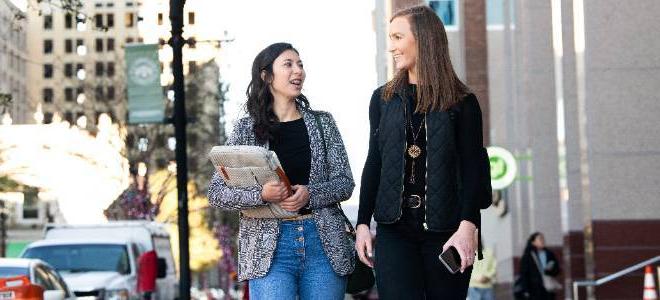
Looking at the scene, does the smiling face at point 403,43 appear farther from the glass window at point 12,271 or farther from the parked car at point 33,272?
the glass window at point 12,271

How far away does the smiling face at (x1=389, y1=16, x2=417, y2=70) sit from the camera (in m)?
6.93

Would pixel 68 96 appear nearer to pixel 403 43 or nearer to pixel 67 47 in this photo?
pixel 67 47

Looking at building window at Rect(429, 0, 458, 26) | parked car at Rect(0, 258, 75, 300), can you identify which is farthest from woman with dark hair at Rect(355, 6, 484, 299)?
building window at Rect(429, 0, 458, 26)

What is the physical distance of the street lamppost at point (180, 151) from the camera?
2044 cm

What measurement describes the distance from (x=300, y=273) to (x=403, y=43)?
1185 mm

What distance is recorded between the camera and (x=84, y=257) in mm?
28672

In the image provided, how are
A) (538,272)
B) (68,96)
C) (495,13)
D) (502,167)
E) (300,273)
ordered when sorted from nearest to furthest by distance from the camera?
1. (300,273)
2. (538,272)
3. (502,167)
4. (495,13)
5. (68,96)

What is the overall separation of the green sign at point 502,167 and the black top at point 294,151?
24.2m

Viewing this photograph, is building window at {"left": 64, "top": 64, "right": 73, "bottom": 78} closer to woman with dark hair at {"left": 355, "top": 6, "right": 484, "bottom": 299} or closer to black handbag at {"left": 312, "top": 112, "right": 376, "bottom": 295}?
black handbag at {"left": 312, "top": 112, "right": 376, "bottom": 295}

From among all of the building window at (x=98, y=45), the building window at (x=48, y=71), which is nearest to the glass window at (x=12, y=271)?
the building window at (x=48, y=71)

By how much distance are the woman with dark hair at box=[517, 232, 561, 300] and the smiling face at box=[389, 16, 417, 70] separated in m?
16.5

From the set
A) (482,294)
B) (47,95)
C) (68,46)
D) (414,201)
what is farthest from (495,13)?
(68,46)

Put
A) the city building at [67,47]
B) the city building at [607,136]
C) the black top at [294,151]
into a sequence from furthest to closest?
the city building at [67,47] → the city building at [607,136] → the black top at [294,151]

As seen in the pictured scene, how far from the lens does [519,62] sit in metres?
34.1
